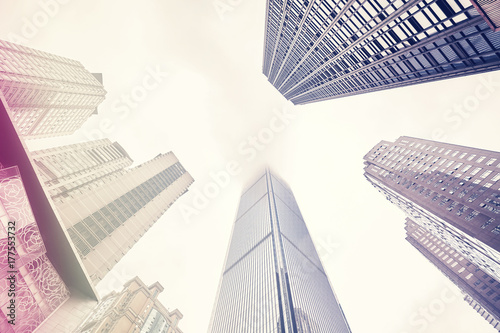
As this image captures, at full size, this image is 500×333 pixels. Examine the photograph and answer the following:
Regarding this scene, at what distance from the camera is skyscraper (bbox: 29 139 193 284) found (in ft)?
228

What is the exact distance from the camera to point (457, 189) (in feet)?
225

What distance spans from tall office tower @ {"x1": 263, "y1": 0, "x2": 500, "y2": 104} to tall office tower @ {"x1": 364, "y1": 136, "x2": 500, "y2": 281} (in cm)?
3626

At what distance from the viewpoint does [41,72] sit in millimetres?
111062

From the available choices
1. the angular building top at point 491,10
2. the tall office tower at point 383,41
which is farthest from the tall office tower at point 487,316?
the angular building top at point 491,10

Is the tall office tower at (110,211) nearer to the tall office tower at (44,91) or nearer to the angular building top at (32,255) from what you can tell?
the tall office tower at (44,91)

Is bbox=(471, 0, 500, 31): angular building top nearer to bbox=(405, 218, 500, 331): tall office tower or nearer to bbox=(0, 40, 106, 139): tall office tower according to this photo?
bbox=(405, 218, 500, 331): tall office tower

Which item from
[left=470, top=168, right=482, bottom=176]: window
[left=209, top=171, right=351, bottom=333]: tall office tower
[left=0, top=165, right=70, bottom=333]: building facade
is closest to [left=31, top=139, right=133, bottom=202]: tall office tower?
[left=0, top=165, right=70, bottom=333]: building facade

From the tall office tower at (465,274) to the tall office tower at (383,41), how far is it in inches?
2837

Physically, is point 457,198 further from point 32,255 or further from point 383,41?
point 32,255

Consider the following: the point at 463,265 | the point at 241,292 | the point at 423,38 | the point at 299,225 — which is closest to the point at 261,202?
the point at 299,225

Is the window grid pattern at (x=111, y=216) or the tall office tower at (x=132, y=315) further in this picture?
the tall office tower at (x=132, y=315)

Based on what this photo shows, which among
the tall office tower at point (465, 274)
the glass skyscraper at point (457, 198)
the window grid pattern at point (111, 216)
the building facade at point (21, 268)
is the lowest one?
the tall office tower at point (465, 274)

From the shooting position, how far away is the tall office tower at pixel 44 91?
9338 cm

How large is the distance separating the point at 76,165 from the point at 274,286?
93.3m
